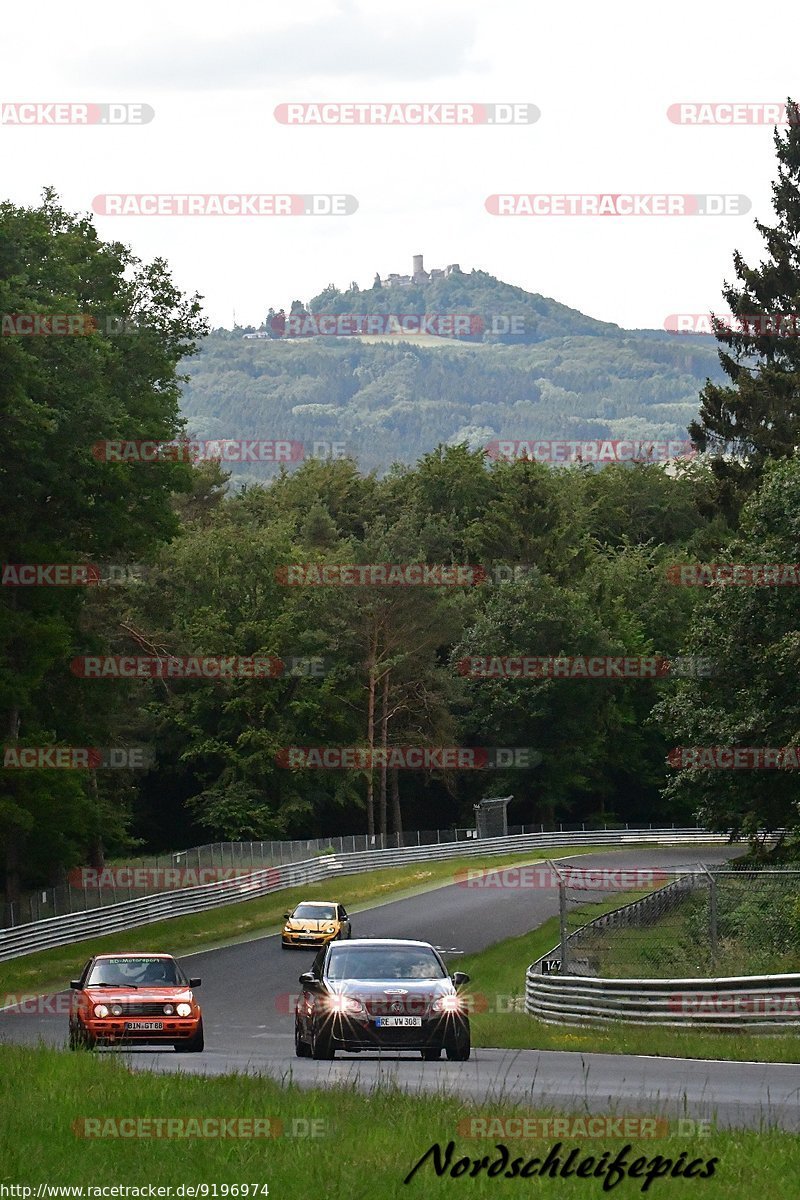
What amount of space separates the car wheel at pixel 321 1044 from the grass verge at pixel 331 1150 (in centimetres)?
553

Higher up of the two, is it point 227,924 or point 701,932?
point 701,932

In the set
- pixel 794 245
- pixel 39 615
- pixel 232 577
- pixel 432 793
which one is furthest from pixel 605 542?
pixel 39 615

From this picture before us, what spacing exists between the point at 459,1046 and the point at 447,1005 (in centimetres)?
50

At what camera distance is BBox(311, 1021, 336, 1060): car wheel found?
19.5 meters

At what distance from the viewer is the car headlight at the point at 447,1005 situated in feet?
63.7

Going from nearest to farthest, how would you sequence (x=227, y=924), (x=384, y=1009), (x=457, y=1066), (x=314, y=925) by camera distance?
(x=457, y=1066), (x=384, y=1009), (x=314, y=925), (x=227, y=924)

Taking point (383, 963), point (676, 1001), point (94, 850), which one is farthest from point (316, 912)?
point (383, 963)

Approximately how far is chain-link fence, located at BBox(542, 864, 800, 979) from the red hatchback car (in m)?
5.48

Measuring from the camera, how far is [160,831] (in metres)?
91.9

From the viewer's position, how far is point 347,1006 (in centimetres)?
1927

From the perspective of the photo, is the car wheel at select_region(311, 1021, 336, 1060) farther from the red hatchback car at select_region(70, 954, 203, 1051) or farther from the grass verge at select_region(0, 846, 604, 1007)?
the grass verge at select_region(0, 846, 604, 1007)

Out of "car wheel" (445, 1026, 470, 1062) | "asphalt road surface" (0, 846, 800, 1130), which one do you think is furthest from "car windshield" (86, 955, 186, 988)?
"car wheel" (445, 1026, 470, 1062)

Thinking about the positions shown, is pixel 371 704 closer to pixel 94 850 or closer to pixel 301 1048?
pixel 94 850

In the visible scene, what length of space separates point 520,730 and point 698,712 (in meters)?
50.0
